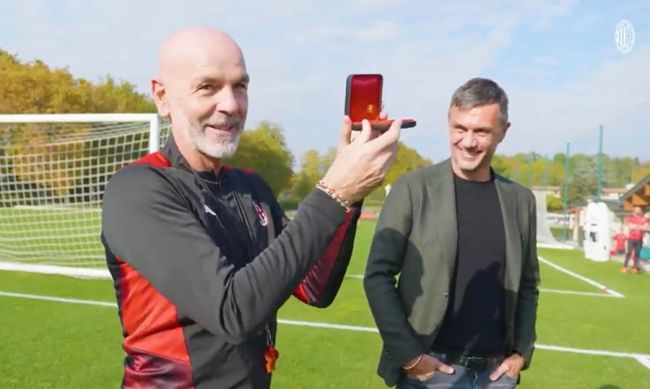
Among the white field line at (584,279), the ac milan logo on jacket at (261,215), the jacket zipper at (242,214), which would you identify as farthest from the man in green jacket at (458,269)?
the white field line at (584,279)

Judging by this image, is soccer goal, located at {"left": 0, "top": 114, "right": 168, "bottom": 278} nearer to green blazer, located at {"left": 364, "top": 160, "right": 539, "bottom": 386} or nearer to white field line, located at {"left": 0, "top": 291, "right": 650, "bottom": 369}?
white field line, located at {"left": 0, "top": 291, "right": 650, "bottom": 369}

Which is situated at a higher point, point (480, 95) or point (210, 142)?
point (480, 95)

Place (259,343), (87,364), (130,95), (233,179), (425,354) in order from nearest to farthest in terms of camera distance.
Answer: (259,343) < (233,179) < (425,354) < (87,364) < (130,95)

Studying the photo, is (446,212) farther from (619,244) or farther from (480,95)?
(619,244)

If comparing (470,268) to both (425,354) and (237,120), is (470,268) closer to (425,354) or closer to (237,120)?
(425,354)

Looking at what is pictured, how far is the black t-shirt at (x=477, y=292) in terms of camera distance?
9.36 ft

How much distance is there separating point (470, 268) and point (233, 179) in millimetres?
1436

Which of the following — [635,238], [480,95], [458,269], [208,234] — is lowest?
[635,238]

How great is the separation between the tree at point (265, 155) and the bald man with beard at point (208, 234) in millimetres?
43385

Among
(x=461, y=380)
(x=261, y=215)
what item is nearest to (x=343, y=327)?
(x=461, y=380)

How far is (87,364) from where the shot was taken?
5.30m

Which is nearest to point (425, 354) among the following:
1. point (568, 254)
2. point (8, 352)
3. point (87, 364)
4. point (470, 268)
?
point (470, 268)

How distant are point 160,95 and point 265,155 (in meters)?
47.4

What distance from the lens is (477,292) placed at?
9.41 ft
